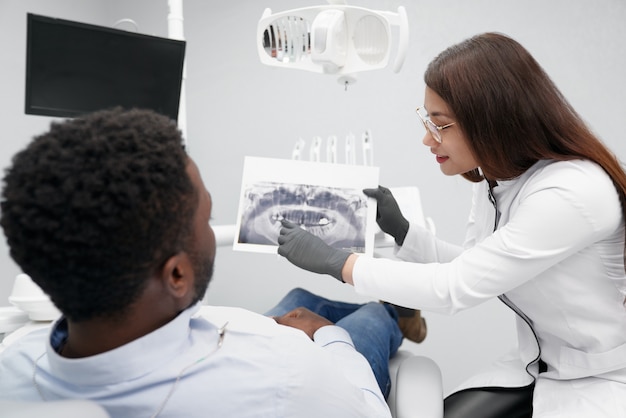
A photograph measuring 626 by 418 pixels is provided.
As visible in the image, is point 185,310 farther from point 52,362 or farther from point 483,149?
point 483,149

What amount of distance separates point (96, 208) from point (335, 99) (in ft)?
6.10

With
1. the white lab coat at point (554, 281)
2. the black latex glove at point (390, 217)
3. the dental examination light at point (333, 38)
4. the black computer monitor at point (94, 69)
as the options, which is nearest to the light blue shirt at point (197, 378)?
the white lab coat at point (554, 281)

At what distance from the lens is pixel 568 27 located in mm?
1911

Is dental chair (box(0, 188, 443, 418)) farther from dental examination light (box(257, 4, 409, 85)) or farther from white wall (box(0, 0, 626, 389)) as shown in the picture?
white wall (box(0, 0, 626, 389))

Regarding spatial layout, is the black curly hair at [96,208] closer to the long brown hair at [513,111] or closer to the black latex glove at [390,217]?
the long brown hair at [513,111]

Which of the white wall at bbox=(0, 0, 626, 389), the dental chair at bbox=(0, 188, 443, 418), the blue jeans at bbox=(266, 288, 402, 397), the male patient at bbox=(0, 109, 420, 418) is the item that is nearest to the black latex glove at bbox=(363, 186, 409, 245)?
the blue jeans at bbox=(266, 288, 402, 397)

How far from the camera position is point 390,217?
1329 millimetres

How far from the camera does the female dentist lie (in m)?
0.91

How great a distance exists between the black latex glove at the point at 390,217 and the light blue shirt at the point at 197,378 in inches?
28.9

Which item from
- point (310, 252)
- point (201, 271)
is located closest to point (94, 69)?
point (310, 252)

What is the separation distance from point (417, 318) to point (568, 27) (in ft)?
4.19

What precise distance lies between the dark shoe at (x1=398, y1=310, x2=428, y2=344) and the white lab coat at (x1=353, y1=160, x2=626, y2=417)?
1.53 ft

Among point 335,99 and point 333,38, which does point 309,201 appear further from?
point 335,99

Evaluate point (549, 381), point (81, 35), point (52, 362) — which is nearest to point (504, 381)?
point (549, 381)
